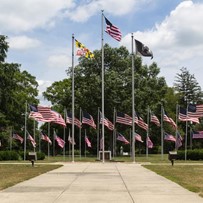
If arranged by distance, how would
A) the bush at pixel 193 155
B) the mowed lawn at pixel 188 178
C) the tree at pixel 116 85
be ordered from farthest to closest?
1. the tree at pixel 116 85
2. the bush at pixel 193 155
3. the mowed lawn at pixel 188 178

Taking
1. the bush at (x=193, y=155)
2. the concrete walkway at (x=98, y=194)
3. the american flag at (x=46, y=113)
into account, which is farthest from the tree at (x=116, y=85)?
the concrete walkway at (x=98, y=194)

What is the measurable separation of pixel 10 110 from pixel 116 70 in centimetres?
1770

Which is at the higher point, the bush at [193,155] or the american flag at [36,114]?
the american flag at [36,114]

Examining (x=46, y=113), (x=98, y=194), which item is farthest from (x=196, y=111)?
(x=98, y=194)

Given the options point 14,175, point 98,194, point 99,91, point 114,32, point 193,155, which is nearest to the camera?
point 98,194

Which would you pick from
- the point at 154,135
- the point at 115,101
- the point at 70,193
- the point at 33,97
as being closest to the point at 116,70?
the point at 115,101

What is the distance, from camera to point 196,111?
131 ft

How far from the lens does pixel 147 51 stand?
39469mm

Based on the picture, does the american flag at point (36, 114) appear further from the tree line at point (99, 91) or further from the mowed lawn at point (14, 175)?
the tree line at point (99, 91)

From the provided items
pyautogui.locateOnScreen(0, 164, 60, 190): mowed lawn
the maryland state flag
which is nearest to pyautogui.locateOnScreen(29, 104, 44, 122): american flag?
the maryland state flag

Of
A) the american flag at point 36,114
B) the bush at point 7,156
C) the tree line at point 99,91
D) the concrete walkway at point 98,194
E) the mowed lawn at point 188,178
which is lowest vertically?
the concrete walkway at point 98,194

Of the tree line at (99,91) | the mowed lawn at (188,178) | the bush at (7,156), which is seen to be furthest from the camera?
the tree line at (99,91)

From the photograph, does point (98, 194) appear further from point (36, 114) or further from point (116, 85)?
point (116, 85)

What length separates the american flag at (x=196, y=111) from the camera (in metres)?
39.7
